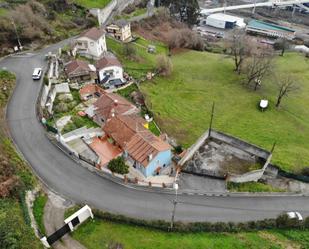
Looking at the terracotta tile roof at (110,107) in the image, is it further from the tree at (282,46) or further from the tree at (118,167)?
the tree at (282,46)

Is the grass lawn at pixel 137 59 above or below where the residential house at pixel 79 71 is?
below

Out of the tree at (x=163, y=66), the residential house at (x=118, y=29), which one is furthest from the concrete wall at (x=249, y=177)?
the residential house at (x=118, y=29)

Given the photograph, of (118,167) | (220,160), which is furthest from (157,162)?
(220,160)

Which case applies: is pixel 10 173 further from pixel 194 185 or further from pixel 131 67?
pixel 131 67

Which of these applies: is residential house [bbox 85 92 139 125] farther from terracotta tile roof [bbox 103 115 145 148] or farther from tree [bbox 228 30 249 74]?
tree [bbox 228 30 249 74]

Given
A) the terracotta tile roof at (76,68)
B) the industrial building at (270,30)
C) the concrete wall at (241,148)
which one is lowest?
the industrial building at (270,30)

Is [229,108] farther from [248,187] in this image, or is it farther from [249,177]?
[248,187]
